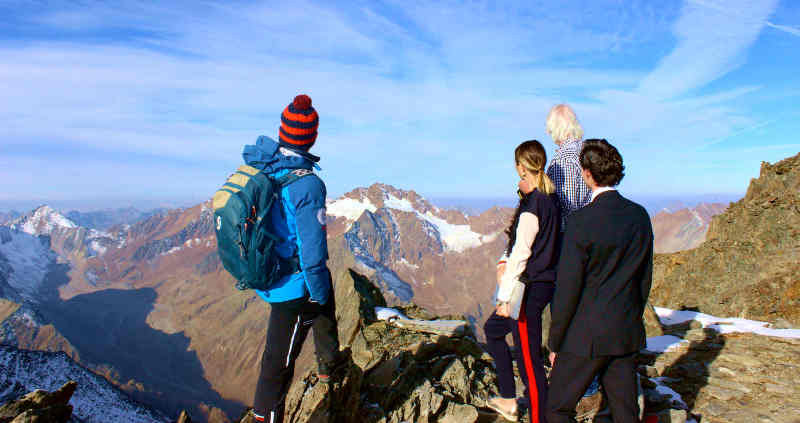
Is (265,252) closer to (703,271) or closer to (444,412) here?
(444,412)

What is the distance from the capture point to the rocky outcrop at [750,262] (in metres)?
15.7

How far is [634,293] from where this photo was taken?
212 inches

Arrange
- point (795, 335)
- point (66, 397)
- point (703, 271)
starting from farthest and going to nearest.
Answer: point (703, 271) → point (795, 335) → point (66, 397)

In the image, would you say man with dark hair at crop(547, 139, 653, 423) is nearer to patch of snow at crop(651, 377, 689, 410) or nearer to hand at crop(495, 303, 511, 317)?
hand at crop(495, 303, 511, 317)

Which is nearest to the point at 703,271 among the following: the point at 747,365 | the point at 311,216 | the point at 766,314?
the point at 766,314

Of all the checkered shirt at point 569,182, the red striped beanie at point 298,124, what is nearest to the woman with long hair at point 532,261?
the checkered shirt at point 569,182

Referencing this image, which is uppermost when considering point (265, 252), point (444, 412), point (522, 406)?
point (265, 252)

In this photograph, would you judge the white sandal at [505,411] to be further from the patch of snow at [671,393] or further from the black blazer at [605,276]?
the patch of snow at [671,393]

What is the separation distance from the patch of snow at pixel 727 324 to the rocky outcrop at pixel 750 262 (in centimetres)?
117

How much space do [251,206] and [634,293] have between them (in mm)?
5374

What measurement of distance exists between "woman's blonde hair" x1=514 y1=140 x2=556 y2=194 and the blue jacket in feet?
10.6

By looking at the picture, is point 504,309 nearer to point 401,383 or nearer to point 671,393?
point 401,383

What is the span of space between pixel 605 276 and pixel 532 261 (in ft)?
4.02

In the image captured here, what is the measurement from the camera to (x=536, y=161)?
632cm
